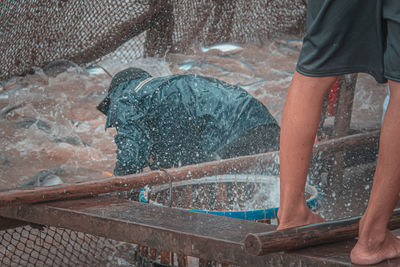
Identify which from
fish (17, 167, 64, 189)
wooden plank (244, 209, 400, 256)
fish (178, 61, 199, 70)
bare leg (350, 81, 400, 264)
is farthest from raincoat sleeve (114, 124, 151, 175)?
fish (178, 61, 199, 70)

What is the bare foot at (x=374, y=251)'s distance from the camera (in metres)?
1.68

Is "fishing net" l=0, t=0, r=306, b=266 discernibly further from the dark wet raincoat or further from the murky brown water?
the dark wet raincoat

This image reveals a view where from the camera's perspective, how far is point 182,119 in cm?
401

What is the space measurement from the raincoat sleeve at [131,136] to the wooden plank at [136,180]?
60 cm

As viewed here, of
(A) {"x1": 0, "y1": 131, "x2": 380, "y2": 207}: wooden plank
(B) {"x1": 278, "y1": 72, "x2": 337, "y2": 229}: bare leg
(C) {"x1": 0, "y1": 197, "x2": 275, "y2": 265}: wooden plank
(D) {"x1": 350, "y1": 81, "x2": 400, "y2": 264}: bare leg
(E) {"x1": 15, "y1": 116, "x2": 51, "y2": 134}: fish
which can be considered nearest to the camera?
(D) {"x1": 350, "y1": 81, "x2": 400, "y2": 264}: bare leg

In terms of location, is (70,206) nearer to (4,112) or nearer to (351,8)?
(351,8)

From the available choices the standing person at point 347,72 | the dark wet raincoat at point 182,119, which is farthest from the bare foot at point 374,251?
the dark wet raincoat at point 182,119

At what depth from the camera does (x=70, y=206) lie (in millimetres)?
2555

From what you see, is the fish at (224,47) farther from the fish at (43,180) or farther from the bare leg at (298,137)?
the bare leg at (298,137)

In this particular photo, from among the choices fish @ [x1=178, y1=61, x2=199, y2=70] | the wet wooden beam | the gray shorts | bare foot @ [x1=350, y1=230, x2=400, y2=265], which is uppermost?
the gray shorts

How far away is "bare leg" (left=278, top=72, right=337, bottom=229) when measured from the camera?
1792 millimetres

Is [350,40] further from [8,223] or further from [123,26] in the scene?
[123,26]

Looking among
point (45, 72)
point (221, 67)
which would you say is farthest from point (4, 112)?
point (221, 67)

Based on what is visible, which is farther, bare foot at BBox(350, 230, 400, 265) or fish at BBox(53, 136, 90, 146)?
fish at BBox(53, 136, 90, 146)
